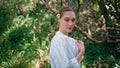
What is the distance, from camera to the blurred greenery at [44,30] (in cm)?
772

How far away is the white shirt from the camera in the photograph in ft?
6.06

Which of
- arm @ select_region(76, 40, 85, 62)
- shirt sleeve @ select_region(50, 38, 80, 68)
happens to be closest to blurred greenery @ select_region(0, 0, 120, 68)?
arm @ select_region(76, 40, 85, 62)

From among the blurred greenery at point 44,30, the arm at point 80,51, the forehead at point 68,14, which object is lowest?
the blurred greenery at point 44,30

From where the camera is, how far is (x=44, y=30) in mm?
8977

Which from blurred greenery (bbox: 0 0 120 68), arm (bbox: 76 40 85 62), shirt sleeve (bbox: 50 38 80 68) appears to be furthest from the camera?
blurred greenery (bbox: 0 0 120 68)

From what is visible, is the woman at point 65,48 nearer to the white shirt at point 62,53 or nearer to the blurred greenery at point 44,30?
the white shirt at point 62,53

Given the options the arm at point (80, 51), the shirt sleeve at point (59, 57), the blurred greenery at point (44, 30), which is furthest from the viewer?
the blurred greenery at point (44, 30)

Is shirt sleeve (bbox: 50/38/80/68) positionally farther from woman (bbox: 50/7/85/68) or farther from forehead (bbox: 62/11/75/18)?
forehead (bbox: 62/11/75/18)

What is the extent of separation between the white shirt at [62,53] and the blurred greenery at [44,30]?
18.1ft

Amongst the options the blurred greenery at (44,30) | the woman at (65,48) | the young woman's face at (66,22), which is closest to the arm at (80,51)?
the woman at (65,48)

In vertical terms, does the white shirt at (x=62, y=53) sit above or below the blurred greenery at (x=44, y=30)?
above

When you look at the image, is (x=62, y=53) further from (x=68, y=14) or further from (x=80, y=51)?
(x=68, y=14)

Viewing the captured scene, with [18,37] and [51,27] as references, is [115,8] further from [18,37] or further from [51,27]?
[18,37]

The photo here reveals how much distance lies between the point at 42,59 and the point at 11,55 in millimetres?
1218
